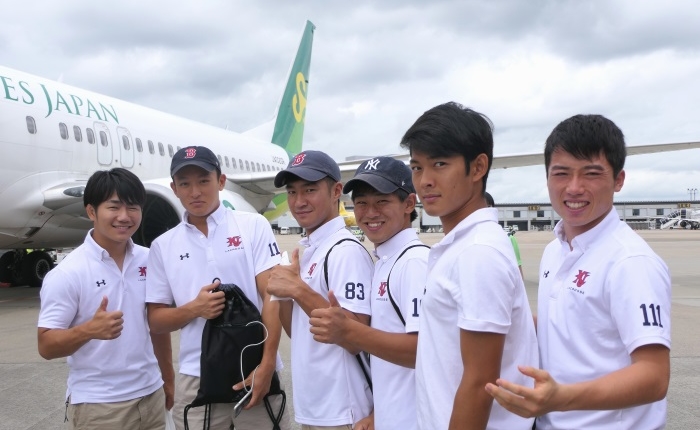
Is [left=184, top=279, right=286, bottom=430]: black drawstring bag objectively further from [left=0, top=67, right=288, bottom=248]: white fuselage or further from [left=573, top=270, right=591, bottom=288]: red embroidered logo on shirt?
[left=0, top=67, right=288, bottom=248]: white fuselage

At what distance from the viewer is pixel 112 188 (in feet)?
8.87

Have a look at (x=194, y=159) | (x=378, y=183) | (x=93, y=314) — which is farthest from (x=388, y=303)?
(x=93, y=314)

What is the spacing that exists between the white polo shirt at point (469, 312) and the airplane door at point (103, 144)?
951 centimetres

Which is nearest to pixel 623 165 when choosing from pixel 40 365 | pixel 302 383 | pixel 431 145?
pixel 431 145

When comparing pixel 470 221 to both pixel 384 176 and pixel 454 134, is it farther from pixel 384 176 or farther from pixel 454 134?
pixel 384 176

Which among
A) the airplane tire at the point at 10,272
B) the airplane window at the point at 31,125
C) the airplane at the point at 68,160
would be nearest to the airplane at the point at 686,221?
the airplane at the point at 68,160

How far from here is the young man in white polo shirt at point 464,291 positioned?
1450mm

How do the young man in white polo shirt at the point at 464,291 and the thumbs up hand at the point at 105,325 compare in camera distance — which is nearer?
the young man in white polo shirt at the point at 464,291

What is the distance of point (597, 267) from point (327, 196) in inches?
47.7

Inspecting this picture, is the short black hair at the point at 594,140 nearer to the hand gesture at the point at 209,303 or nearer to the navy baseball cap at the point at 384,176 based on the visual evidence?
the navy baseball cap at the point at 384,176

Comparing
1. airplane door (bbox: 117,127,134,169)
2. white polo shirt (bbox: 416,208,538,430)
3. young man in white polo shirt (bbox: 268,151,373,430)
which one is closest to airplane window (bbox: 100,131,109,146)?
airplane door (bbox: 117,127,134,169)

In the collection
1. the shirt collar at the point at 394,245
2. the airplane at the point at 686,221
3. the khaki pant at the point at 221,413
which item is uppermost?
the shirt collar at the point at 394,245

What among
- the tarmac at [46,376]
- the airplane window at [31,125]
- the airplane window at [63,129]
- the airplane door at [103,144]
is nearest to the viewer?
the tarmac at [46,376]

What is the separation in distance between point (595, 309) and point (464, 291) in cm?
41
